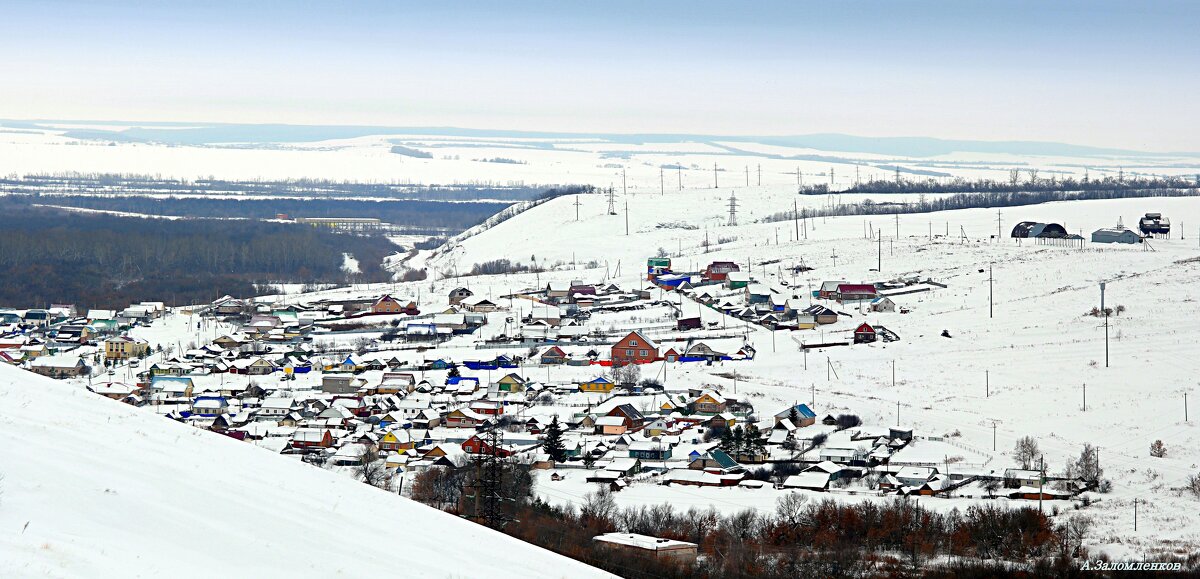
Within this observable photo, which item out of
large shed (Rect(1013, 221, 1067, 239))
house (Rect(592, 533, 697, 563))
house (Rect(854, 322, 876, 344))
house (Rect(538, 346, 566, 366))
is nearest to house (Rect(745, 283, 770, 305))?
house (Rect(854, 322, 876, 344))

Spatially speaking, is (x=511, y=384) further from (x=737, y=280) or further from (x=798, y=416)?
(x=737, y=280)

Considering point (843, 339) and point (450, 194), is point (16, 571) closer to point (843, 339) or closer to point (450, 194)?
point (843, 339)

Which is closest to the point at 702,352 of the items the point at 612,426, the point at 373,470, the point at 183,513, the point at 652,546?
the point at 612,426

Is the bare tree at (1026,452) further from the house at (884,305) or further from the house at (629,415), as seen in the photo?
the house at (884,305)

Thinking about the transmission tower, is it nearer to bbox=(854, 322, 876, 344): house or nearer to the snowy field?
the snowy field

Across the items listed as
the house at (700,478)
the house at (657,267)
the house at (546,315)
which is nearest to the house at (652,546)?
the house at (700,478)

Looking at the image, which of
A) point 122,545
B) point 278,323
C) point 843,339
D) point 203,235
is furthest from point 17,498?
point 203,235
